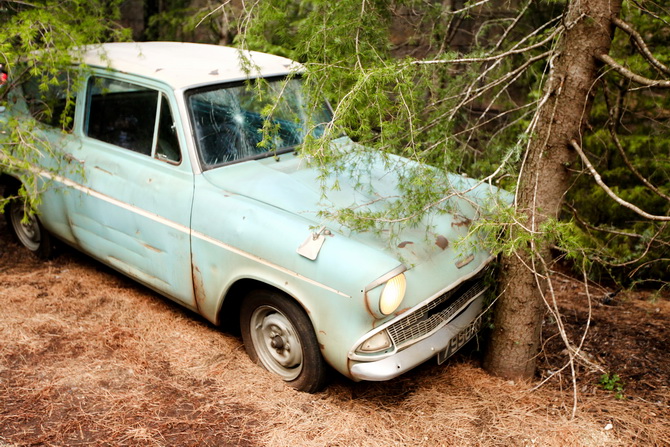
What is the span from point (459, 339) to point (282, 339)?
3.38 feet

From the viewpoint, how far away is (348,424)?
125 inches

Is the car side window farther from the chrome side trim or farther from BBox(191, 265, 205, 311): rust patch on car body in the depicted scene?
BBox(191, 265, 205, 311): rust patch on car body

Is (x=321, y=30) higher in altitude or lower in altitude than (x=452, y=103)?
higher

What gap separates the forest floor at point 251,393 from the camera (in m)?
3.08

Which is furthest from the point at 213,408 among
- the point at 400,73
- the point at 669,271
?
the point at 669,271

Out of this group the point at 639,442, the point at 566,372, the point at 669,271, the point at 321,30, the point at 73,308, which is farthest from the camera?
the point at 669,271

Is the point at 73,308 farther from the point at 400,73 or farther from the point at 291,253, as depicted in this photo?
the point at 400,73

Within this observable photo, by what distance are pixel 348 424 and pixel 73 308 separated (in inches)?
89.5

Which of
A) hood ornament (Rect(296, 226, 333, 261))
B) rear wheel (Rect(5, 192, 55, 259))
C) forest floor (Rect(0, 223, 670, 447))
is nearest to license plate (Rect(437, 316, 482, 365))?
forest floor (Rect(0, 223, 670, 447))

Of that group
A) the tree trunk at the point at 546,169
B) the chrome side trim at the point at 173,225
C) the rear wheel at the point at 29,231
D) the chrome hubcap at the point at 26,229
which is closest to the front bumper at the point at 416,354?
the tree trunk at the point at 546,169

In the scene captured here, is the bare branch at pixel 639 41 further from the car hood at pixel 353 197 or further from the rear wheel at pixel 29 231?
the rear wheel at pixel 29 231

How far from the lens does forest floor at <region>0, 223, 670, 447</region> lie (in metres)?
3.08

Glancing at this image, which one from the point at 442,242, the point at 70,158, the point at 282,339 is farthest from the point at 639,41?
the point at 70,158

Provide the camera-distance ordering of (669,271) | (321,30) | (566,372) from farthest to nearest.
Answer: (669,271) → (566,372) → (321,30)
